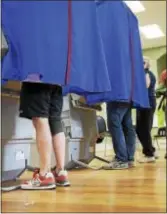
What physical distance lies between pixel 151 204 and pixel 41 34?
782 millimetres

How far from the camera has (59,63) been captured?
145 cm

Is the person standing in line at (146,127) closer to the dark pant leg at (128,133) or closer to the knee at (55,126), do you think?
the dark pant leg at (128,133)

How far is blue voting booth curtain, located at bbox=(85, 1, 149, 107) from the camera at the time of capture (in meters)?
2.35

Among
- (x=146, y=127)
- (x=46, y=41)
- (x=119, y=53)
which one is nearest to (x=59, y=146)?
(x=46, y=41)

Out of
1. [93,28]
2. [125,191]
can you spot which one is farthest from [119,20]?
[125,191]

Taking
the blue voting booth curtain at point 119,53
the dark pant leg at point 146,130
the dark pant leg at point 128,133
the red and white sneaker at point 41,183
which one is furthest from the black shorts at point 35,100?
the dark pant leg at point 146,130

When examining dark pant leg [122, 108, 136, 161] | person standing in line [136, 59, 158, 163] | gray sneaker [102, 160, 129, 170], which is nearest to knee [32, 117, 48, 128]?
gray sneaker [102, 160, 129, 170]

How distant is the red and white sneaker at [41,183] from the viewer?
5.16ft

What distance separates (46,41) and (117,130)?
1.35 m

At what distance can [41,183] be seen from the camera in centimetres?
159

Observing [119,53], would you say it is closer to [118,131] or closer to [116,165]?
[118,131]

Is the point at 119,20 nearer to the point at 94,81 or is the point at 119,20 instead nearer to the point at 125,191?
the point at 94,81

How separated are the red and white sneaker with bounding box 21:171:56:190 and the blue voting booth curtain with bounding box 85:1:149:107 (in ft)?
2.58

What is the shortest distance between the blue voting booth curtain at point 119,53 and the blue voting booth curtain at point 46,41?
0.75 m
